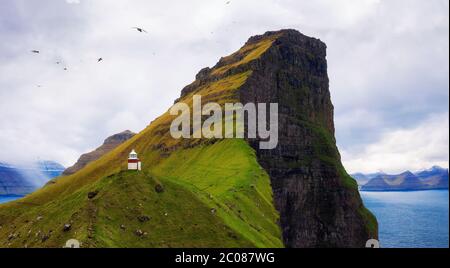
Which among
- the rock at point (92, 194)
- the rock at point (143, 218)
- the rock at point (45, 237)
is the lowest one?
the rock at point (45, 237)

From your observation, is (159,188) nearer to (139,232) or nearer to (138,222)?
(138,222)

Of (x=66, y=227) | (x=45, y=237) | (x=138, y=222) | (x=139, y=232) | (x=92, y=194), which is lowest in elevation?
(x=45, y=237)

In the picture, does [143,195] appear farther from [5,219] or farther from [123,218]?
[5,219]

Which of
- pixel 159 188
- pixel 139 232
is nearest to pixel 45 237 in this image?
pixel 139 232

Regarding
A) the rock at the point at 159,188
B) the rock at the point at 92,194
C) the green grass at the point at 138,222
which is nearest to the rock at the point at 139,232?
the green grass at the point at 138,222

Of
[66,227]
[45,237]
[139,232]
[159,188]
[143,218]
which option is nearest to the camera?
[66,227]

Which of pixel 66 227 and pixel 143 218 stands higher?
pixel 143 218

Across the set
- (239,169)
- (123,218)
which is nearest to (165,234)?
(123,218)

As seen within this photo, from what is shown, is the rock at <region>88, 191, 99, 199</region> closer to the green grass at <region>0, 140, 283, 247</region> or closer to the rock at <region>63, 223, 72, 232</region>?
the green grass at <region>0, 140, 283, 247</region>

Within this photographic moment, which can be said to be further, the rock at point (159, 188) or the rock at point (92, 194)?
the rock at point (159, 188)

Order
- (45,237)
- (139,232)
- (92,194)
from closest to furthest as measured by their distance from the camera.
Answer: (45,237), (139,232), (92,194)

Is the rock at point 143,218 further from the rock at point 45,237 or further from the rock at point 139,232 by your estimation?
the rock at point 45,237

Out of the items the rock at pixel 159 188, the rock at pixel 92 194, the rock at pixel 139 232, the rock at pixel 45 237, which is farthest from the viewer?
the rock at pixel 159 188
